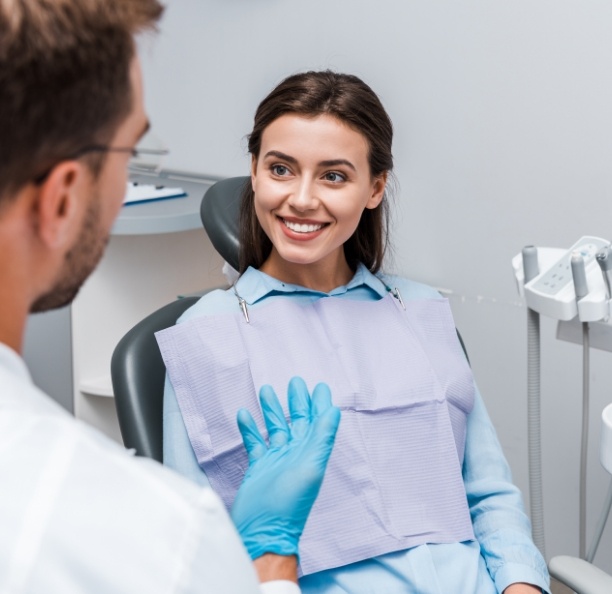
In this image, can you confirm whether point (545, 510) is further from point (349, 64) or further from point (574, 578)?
point (349, 64)

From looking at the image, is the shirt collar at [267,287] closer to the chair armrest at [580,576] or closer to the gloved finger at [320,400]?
the gloved finger at [320,400]

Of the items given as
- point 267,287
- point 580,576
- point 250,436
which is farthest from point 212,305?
point 580,576

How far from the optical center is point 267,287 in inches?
61.0

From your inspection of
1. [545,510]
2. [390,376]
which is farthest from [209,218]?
[545,510]

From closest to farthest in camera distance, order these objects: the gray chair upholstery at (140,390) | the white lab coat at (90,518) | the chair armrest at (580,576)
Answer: the white lab coat at (90,518) → the chair armrest at (580,576) → the gray chair upholstery at (140,390)

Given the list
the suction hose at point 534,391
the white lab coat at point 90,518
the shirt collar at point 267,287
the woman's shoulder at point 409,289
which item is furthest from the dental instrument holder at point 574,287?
the white lab coat at point 90,518

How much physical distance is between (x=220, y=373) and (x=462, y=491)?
0.42m

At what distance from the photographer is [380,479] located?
1.41 meters

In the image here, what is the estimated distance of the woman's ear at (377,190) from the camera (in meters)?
1.60

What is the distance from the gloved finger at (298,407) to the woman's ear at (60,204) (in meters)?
0.51

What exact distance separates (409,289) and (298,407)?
52 cm

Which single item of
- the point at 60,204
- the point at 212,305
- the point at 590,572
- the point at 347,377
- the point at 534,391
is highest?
the point at 60,204

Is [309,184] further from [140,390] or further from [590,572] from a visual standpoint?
[590,572]

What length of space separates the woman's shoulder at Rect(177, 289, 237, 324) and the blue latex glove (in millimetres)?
380
